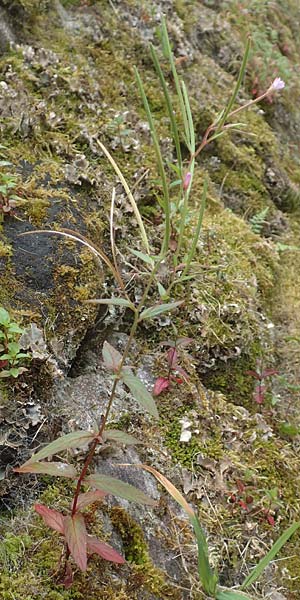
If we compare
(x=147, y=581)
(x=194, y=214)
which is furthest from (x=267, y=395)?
(x=147, y=581)

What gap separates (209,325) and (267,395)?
56 centimetres

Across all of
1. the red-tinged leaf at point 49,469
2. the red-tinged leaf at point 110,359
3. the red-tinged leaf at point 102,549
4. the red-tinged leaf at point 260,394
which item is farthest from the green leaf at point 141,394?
the red-tinged leaf at point 260,394

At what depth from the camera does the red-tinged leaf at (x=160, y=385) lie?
2.64 m

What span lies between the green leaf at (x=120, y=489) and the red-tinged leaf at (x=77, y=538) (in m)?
0.13

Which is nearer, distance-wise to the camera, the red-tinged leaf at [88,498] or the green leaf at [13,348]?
the red-tinged leaf at [88,498]

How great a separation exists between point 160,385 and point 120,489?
1023 mm

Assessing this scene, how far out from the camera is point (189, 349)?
2990 mm

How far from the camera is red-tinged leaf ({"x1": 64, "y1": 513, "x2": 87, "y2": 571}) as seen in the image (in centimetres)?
158

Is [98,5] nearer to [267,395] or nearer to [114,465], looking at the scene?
[267,395]

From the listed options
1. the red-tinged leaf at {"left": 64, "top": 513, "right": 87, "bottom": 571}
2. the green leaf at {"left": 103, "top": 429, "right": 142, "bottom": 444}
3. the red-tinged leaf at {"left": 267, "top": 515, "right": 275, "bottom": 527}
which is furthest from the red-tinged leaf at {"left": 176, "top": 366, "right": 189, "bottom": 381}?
the red-tinged leaf at {"left": 64, "top": 513, "right": 87, "bottom": 571}

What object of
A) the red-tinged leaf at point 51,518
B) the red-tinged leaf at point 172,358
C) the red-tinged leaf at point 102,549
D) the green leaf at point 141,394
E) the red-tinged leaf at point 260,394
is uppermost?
the green leaf at point 141,394

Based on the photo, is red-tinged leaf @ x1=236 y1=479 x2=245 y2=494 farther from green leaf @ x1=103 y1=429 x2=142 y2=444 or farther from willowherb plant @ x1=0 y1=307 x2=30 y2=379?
willowherb plant @ x1=0 y1=307 x2=30 y2=379

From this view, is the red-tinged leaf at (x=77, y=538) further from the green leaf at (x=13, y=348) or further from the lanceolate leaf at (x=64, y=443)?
the green leaf at (x=13, y=348)

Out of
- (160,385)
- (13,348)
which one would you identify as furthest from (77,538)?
(160,385)
